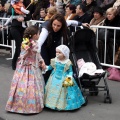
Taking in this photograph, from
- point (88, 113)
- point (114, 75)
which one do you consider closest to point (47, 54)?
point (88, 113)

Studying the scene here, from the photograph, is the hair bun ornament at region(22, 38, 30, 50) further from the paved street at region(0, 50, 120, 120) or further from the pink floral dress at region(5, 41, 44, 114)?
the paved street at region(0, 50, 120, 120)

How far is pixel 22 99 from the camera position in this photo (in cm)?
555

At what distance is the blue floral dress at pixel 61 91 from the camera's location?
5.63 metres

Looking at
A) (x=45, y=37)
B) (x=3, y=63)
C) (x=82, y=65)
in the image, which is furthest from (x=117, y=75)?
(x=3, y=63)

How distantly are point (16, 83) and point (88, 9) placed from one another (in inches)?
183

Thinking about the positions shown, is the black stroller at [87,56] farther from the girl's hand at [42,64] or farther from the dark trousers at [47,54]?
the girl's hand at [42,64]

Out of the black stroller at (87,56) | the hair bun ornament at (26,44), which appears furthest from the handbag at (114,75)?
the hair bun ornament at (26,44)

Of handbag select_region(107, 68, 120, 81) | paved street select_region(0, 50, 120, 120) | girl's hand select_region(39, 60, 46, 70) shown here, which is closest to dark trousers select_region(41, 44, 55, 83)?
girl's hand select_region(39, 60, 46, 70)

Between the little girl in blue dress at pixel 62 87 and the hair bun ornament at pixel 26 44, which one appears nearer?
the hair bun ornament at pixel 26 44

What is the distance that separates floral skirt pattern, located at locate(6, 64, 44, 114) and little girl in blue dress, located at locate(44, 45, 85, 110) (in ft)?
0.54

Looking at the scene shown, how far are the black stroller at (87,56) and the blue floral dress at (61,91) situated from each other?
1.09 ft

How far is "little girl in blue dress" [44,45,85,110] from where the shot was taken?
562 centimetres

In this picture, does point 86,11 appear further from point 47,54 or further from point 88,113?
point 88,113

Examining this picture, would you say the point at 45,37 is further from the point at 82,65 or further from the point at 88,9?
the point at 88,9
